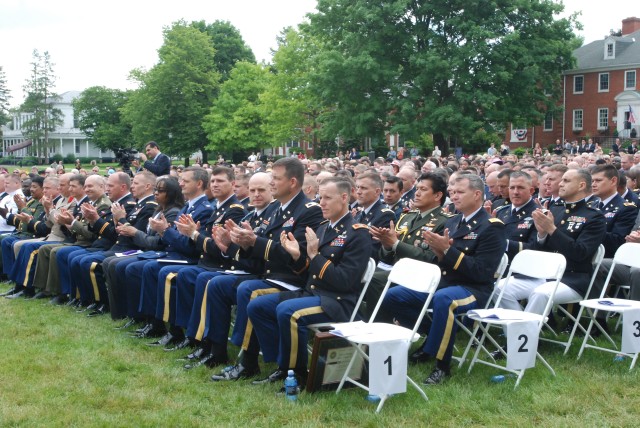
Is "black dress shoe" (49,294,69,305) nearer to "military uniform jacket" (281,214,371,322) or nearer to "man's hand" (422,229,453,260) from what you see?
"military uniform jacket" (281,214,371,322)

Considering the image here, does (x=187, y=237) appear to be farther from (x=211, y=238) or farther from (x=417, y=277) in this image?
(x=417, y=277)

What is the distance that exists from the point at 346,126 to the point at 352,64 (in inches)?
148

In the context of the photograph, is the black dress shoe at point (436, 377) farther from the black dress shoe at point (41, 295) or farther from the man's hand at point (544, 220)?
the black dress shoe at point (41, 295)

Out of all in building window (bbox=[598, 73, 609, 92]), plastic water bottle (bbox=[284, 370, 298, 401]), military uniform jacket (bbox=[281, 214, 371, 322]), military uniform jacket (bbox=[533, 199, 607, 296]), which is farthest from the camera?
building window (bbox=[598, 73, 609, 92])

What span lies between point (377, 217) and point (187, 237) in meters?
1.93

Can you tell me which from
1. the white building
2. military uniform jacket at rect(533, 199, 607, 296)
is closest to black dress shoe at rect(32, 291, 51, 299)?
military uniform jacket at rect(533, 199, 607, 296)

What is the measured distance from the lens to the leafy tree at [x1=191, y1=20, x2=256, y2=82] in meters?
57.7

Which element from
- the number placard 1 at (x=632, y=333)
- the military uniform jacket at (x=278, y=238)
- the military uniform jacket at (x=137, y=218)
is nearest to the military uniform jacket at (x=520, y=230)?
the number placard 1 at (x=632, y=333)

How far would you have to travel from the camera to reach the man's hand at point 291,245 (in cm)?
530

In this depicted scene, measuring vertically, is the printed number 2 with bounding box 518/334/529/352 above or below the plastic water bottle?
above

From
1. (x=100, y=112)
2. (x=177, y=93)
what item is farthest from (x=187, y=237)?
(x=100, y=112)

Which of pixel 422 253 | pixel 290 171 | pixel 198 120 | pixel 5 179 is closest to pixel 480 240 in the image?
pixel 422 253

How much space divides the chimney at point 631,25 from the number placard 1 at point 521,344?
189 feet

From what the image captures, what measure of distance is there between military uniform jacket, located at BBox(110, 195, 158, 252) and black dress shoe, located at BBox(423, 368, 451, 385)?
396cm
